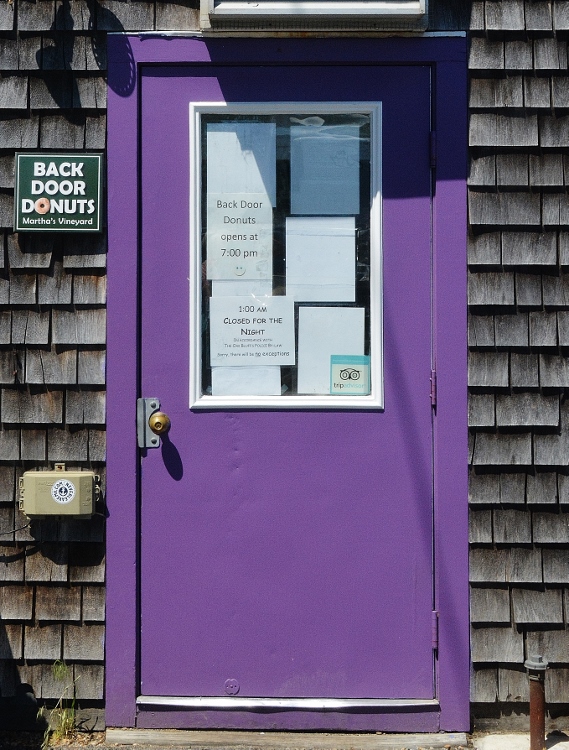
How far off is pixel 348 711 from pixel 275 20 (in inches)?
105

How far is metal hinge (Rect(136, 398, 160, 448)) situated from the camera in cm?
322

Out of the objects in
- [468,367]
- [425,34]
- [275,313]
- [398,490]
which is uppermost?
[425,34]

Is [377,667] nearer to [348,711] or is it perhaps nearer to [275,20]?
[348,711]

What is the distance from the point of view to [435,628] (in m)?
3.19

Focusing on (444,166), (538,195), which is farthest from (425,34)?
(538,195)

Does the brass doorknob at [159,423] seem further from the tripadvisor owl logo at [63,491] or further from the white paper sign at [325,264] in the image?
the white paper sign at [325,264]

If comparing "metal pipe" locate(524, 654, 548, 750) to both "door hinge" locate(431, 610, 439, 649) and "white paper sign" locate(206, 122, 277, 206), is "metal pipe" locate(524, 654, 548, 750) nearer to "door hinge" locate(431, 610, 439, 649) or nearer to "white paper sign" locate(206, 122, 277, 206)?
"door hinge" locate(431, 610, 439, 649)

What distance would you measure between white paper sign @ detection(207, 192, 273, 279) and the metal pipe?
1.79m

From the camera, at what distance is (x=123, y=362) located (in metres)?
3.23

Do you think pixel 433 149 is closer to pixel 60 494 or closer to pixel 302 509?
pixel 302 509

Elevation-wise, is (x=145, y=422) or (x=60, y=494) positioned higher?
(x=145, y=422)

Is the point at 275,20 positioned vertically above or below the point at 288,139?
above

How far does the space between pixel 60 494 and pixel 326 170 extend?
163cm

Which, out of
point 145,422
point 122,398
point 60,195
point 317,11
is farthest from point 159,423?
point 317,11
